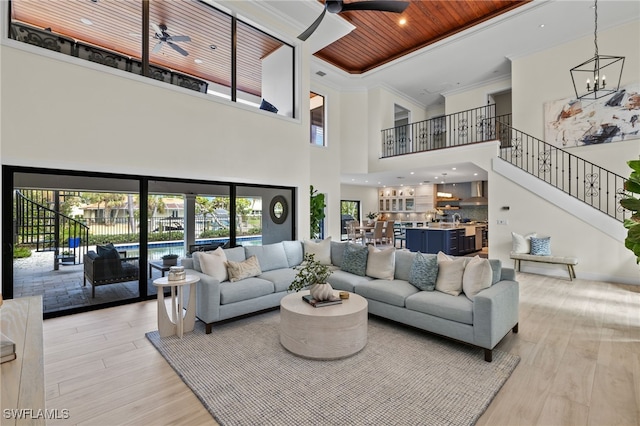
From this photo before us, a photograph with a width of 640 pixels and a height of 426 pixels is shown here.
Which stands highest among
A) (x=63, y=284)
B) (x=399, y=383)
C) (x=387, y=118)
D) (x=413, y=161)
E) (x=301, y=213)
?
(x=387, y=118)

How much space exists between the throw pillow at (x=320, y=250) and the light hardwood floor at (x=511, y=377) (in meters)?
2.51

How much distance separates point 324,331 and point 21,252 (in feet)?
12.8

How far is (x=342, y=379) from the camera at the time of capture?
2.47 meters

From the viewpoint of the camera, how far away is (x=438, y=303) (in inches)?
123

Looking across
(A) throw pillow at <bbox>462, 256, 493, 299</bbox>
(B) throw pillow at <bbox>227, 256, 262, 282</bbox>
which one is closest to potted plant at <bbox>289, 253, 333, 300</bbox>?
(B) throw pillow at <bbox>227, 256, 262, 282</bbox>

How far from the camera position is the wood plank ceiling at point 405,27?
614 cm

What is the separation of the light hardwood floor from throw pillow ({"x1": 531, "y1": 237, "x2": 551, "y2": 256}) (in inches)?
84.9

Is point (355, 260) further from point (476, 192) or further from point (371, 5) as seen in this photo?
point (476, 192)

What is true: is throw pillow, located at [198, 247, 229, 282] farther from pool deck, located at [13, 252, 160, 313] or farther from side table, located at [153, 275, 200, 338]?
pool deck, located at [13, 252, 160, 313]

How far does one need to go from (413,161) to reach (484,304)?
6.58 m

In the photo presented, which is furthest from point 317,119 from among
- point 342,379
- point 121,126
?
point 342,379

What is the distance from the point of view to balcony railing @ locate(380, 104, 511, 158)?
9.13 meters

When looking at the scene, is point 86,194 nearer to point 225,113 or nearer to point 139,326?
point 139,326

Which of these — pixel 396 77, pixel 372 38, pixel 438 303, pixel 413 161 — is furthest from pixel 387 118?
pixel 438 303
